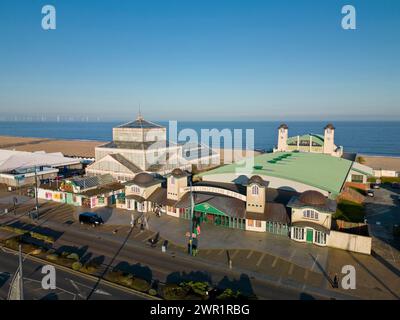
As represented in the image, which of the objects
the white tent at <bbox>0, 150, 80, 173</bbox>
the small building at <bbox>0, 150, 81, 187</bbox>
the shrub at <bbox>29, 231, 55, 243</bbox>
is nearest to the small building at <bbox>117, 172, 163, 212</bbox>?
the shrub at <bbox>29, 231, 55, 243</bbox>

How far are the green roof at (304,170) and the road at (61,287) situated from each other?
32395 millimetres

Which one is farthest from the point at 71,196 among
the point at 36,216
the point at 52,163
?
the point at 52,163

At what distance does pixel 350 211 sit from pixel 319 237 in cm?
1665

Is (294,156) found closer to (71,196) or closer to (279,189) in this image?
(279,189)

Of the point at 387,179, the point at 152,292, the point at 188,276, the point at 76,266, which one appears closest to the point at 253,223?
the point at 188,276

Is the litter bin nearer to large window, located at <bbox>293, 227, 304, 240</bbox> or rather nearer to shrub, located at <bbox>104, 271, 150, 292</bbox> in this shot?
shrub, located at <bbox>104, 271, 150, 292</bbox>

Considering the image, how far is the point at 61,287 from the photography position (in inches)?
1073

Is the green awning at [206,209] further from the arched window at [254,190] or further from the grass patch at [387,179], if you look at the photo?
the grass patch at [387,179]

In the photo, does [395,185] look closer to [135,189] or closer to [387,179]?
[387,179]

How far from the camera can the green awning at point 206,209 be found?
42.6 m

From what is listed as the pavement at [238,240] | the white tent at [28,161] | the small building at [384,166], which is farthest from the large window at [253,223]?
the white tent at [28,161]
